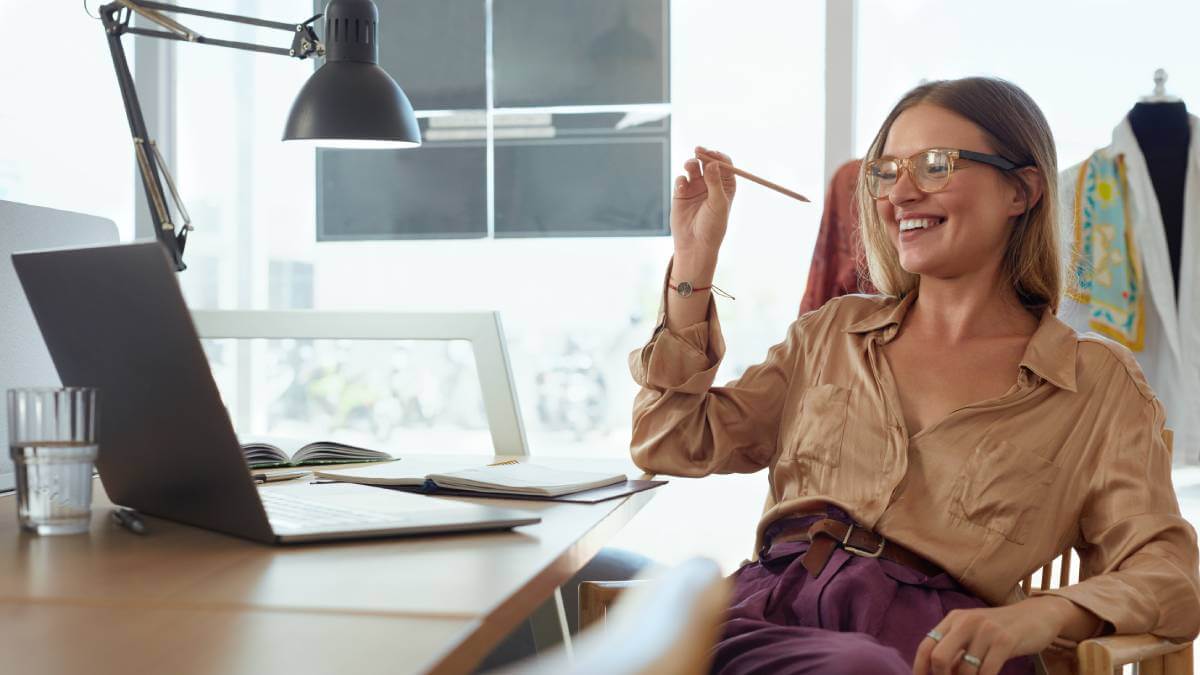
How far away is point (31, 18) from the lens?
348 centimetres

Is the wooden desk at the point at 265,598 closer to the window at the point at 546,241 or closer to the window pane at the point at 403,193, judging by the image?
the window at the point at 546,241

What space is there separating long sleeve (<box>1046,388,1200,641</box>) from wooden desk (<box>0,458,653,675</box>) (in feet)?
2.17

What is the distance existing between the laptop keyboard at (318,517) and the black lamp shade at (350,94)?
974mm

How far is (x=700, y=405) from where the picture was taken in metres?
1.82

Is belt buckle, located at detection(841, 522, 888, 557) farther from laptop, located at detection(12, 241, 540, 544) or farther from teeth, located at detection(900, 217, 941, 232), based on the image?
laptop, located at detection(12, 241, 540, 544)

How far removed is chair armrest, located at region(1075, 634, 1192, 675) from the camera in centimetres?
129

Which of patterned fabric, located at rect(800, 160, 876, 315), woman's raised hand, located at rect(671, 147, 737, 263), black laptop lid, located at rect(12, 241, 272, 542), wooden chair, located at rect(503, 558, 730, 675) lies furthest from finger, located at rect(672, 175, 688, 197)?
wooden chair, located at rect(503, 558, 730, 675)

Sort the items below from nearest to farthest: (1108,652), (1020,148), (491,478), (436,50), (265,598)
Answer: (265,598) < (1108,652) < (491,478) < (1020,148) < (436,50)

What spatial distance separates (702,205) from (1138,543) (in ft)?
2.43

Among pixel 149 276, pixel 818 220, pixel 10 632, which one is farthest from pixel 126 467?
pixel 818 220

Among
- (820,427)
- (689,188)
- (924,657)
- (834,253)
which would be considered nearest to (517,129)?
(834,253)

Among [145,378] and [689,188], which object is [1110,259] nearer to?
[689,188]

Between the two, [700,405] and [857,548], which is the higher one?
[700,405]

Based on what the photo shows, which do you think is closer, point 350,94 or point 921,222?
point 921,222
